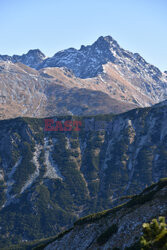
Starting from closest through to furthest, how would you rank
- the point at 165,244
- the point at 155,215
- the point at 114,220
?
1. the point at 165,244
2. the point at 155,215
3. the point at 114,220

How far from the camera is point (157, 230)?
39.2 meters

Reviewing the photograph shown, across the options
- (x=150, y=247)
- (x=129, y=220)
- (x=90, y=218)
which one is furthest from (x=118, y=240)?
(x=150, y=247)

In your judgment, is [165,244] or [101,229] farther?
[101,229]

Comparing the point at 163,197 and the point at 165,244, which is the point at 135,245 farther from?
the point at 165,244

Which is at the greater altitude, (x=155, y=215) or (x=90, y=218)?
(x=155, y=215)


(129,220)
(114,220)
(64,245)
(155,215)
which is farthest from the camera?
(64,245)

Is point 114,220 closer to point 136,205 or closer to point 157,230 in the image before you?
point 136,205

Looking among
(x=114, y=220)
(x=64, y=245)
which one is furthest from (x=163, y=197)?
(x=64, y=245)

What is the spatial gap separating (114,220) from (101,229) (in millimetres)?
5296

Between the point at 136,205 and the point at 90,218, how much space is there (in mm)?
18174

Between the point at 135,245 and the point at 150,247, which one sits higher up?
the point at 150,247

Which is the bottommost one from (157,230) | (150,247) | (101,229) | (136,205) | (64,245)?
(64,245)

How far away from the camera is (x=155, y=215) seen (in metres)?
70.8

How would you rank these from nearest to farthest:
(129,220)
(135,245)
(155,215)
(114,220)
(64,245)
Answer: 1. (135,245)
2. (155,215)
3. (129,220)
4. (114,220)
5. (64,245)
